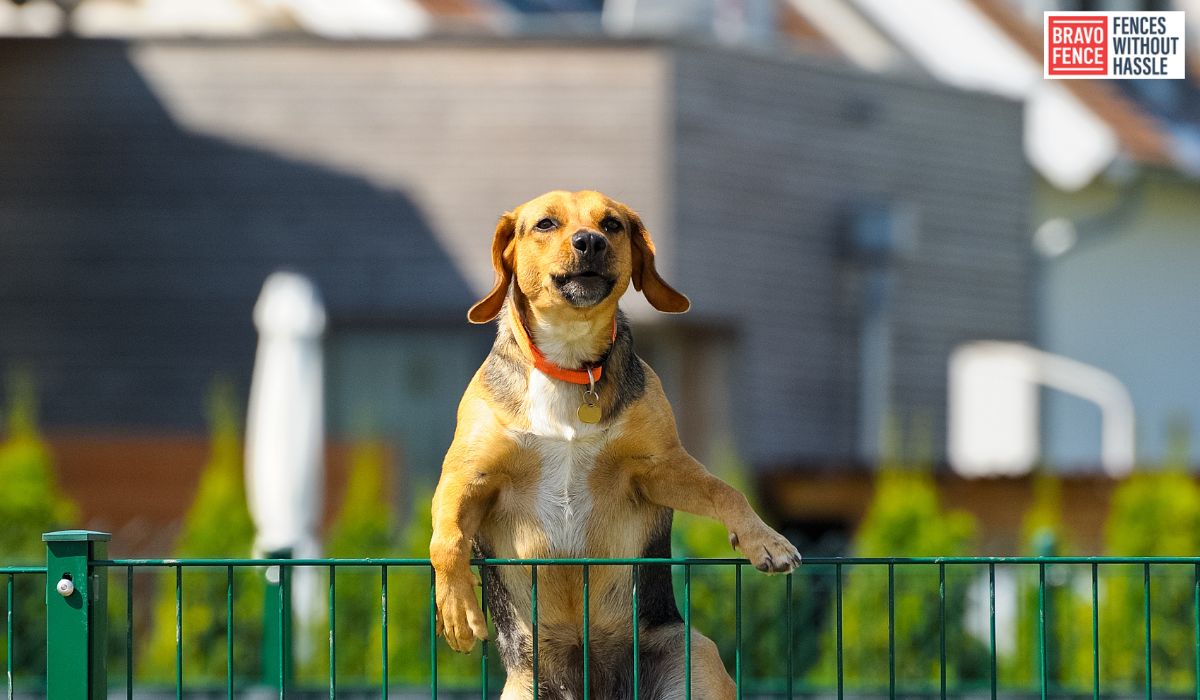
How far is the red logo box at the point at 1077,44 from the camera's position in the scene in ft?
27.5

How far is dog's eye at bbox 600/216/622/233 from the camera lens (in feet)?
16.7

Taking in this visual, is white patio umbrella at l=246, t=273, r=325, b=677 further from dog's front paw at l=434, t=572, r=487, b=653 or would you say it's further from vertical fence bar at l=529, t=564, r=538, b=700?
dog's front paw at l=434, t=572, r=487, b=653

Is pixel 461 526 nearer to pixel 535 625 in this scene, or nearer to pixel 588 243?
pixel 535 625

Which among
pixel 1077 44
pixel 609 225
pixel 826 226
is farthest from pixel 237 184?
pixel 609 225

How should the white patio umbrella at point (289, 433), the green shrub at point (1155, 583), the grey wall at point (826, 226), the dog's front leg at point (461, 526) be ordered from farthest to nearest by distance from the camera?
the grey wall at point (826, 226) < the white patio umbrella at point (289, 433) < the green shrub at point (1155, 583) < the dog's front leg at point (461, 526)

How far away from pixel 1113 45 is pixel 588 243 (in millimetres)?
4395

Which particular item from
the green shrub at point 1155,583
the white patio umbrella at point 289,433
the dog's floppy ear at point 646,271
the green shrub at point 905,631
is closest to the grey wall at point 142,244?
the white patio umbrella at point 289,433

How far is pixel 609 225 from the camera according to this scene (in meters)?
5.11

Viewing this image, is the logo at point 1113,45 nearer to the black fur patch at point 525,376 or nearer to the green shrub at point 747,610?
the green shrub at point 747,610

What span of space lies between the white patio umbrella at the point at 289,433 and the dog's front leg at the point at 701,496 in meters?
5.47

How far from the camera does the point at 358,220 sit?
14938mm

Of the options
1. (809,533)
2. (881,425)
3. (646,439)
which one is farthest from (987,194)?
(646,439)

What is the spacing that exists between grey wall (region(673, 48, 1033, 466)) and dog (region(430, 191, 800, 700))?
32.0 feet

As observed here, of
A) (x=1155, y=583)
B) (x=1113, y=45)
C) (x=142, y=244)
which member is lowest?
(x=1155, y=583)
